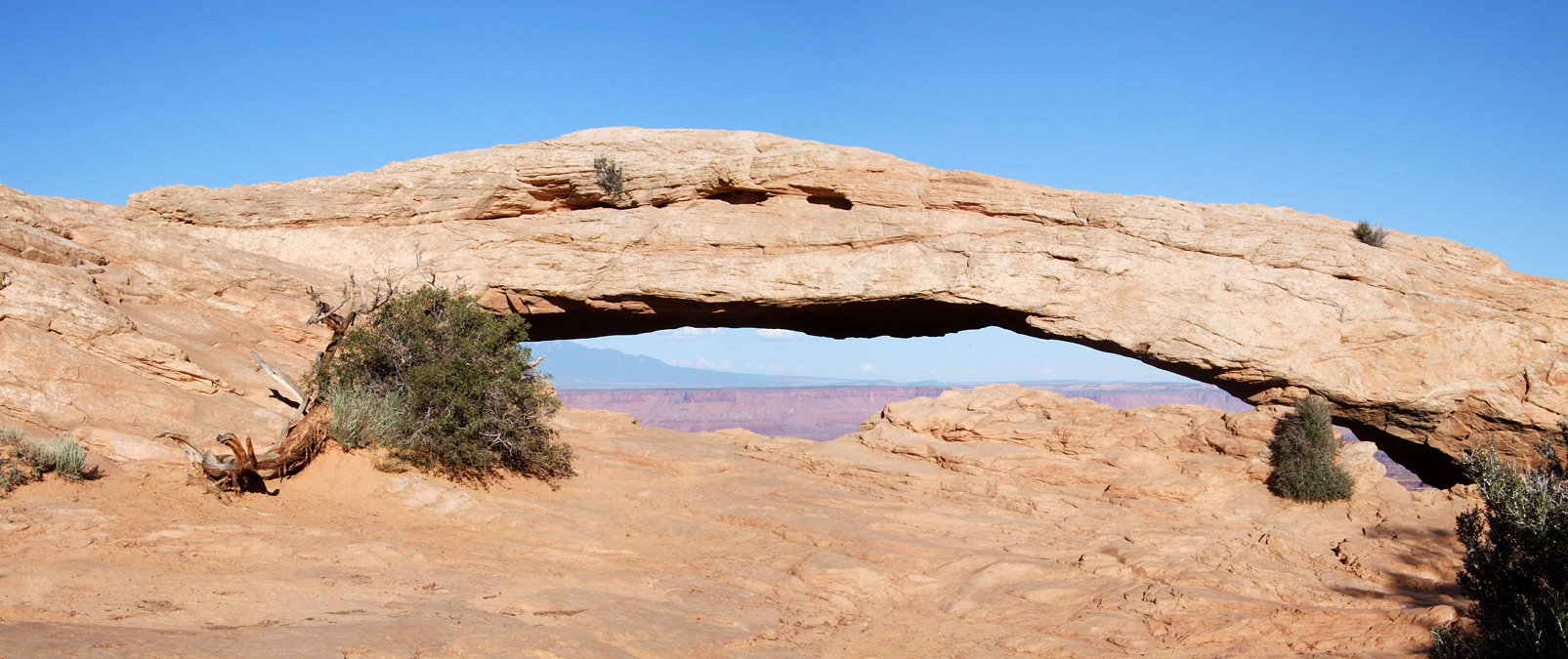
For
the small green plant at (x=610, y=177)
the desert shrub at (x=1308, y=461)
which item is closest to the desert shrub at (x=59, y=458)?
the small green plant at (x=610, y=177)

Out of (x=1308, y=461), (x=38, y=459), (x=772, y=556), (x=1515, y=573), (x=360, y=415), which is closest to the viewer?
(x=1515, y=573)

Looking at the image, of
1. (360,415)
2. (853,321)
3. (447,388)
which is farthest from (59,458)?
(853,321)

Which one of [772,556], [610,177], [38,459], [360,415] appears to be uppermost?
[610,177]

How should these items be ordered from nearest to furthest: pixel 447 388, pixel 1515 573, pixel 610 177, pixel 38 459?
pixel 1515 573 < pixel 38 459 < pixel 447 388 < pixel 610 177

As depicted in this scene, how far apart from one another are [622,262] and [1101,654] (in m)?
13.6

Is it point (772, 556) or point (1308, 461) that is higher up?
point (1308, 461)

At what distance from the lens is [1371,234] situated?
19406 mm

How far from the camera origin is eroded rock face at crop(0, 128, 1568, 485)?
56.6 ft

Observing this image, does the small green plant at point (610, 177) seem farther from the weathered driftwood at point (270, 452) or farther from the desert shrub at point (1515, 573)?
the desert shrub at point (1515, 573)

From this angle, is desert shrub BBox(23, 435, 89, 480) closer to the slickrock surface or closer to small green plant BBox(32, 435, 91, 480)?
small green plant BBox(32, 435, 91, 480)

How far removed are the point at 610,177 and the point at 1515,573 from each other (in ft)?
59.2

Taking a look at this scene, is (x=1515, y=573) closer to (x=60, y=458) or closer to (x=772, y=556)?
(x=772, y=556)

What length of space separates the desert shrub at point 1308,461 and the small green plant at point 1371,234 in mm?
5030

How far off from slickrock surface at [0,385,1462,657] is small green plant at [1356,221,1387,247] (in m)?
5.28
